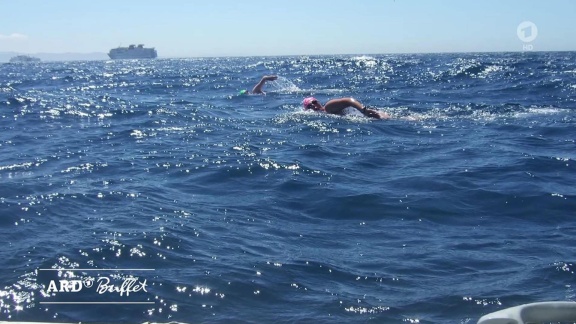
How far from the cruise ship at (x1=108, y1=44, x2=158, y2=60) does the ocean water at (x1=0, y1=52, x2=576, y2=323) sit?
13446 centimetres

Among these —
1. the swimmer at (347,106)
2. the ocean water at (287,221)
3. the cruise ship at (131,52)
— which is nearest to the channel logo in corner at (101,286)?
the ocean water at (287,221)

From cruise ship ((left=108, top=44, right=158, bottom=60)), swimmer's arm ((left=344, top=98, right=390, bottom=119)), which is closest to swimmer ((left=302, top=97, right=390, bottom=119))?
swimmer's arm ((left=344, top=98, right=390, bottom=119))

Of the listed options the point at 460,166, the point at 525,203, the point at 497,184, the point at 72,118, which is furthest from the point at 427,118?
the point at 72,118

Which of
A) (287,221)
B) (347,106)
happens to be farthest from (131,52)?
(287,221)

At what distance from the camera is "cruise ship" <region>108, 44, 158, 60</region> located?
464ft

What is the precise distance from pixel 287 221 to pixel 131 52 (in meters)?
144

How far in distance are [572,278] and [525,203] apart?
2.44 metres

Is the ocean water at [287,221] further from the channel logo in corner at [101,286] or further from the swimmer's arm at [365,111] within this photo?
the swimmer's arm at [365,111]

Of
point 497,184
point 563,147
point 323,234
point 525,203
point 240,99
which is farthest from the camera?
point 240,99

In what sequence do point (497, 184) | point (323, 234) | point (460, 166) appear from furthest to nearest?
point (460, 166) → point (497, 184) → point (323, 234)

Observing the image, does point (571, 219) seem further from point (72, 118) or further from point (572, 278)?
point (72, 118)

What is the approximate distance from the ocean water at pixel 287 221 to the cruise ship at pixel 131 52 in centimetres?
13446

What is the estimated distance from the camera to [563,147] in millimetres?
11094

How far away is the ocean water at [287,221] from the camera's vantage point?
4.68 meters
